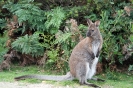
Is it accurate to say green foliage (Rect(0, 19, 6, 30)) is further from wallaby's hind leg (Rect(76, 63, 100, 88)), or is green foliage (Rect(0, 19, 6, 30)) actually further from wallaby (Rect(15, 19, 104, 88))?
wallaby's hind leg (Rect(76, 63, 100, 88))

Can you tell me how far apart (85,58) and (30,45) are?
218 centimetres

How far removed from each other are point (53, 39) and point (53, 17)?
25.2 inches

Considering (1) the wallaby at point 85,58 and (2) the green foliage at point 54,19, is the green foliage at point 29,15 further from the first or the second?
(1) the wallaby at point 85,58

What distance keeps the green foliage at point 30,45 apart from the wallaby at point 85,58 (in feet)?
4.60

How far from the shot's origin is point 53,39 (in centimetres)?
948

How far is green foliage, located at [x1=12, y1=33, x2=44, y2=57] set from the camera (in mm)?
9195

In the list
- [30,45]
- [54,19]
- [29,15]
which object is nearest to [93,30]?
[54,19]

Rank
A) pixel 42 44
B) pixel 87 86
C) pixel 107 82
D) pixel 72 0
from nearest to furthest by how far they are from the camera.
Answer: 1. pixel 87 86
2. pixel 107 82
3. pixel 42 44
4. pixel 72 0

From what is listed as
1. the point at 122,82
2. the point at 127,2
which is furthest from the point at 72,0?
the point at 122,82

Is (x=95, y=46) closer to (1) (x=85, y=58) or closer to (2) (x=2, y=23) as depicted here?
(1) (x=85, y=58)

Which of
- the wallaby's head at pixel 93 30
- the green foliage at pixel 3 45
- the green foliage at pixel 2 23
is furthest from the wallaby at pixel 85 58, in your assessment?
the green foliage at pixel 2 23

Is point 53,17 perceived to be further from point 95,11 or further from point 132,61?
point 132,61

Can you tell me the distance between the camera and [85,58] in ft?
25.2

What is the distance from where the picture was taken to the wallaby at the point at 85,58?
7543 millimetres
